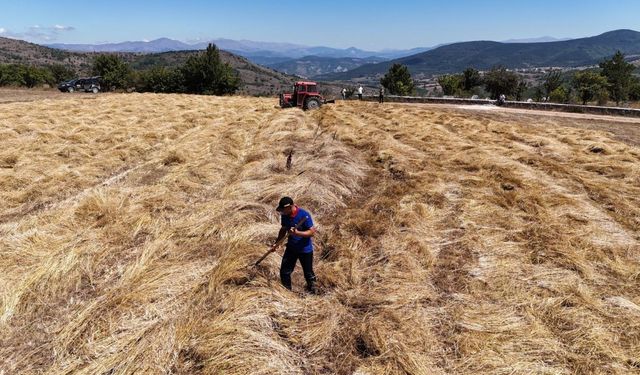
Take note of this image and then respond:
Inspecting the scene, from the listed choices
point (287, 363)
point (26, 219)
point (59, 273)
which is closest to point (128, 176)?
point (26, 219)

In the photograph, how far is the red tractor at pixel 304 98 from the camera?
23.0 meters

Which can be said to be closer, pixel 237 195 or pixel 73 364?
pixel 73 364

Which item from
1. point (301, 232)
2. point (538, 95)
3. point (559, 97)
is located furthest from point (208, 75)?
point (301, 232)

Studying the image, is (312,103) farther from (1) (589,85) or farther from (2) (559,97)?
(1) (589,85)

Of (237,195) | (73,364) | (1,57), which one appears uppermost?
(1,57)

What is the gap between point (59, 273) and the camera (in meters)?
5.37

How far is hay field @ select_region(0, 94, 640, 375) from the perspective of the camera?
4.05 meters

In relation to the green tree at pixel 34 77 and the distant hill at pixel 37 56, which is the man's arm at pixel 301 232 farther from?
the distant hill at pixel 37 56

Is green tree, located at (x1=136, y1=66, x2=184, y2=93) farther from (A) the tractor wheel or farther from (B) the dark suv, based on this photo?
(A) the tractor wheel

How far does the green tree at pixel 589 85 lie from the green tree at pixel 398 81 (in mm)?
16891

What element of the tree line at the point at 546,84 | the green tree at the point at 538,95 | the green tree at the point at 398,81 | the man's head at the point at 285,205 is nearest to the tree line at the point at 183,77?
the green tree at the point at 398,81

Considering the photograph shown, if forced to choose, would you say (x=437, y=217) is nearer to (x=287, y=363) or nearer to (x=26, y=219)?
(x=287, y=363)

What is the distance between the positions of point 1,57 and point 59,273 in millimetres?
217837

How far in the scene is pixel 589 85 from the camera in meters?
40.7
